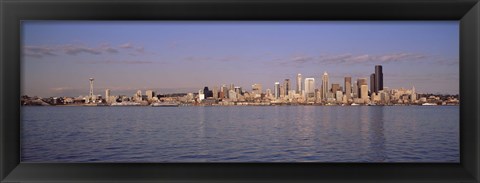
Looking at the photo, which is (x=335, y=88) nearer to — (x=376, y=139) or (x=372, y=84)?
(x=372, y=84)

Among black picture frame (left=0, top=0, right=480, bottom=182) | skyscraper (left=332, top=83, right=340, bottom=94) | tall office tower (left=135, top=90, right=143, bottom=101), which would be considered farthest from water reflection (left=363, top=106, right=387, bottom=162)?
black picture frame (left=0, top=0, right=480, bottom=182)

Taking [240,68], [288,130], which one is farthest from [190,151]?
[288,130]

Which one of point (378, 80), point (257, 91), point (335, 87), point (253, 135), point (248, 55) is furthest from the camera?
point (253, 135)

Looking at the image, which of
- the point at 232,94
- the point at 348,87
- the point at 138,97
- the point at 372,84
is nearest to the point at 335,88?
the point at 348,87

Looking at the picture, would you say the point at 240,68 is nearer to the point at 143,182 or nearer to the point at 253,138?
the point at 253,138

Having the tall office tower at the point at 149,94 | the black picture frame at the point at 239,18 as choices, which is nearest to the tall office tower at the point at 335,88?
the tall office tower at the point at 149,94

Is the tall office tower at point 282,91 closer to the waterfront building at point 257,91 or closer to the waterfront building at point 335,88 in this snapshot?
the waterfront building at point 257,91

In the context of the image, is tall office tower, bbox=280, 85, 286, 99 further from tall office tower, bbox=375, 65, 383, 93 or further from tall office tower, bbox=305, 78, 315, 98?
tall office tower, bbox=375, 65, 383, 93
